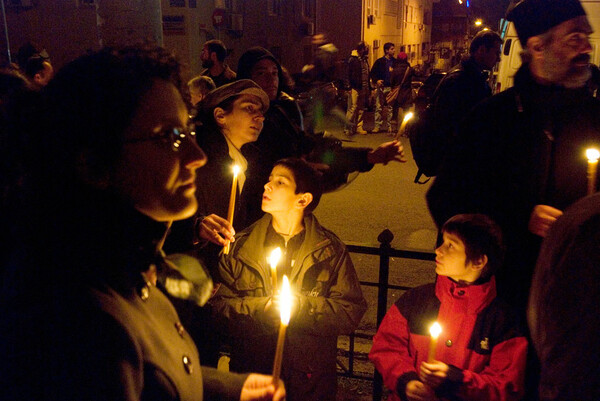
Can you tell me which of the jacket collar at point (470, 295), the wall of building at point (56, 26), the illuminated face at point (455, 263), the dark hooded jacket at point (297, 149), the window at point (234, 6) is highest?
the window at point (234, 6)

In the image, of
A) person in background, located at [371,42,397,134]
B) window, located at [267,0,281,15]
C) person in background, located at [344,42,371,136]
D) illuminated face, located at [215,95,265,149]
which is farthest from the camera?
window, located at [267,0,281,15]

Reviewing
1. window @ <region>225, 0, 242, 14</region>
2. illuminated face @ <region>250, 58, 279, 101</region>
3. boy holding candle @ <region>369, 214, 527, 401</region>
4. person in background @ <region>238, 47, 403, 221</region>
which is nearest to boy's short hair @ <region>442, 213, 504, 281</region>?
boy holding candle @ <region>369, 214, 527, 401</region>

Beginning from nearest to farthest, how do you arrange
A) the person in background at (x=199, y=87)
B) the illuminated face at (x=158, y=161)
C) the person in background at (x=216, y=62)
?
the illuminated face at (x=158, y=161), the person in background at (x=199, y=87), the person in background at (x=216, y=62)

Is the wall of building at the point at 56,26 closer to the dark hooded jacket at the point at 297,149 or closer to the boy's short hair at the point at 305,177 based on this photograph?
the dark hooded jacket at the point at 297,149

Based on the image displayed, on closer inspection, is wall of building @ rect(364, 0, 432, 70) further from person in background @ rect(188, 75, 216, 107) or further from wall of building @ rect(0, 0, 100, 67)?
person in background @ rect(188, 75, 216, 107)

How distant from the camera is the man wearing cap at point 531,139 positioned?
2602 millimetres

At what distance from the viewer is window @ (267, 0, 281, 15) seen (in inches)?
897

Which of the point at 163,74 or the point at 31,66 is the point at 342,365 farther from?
the point at 31,66

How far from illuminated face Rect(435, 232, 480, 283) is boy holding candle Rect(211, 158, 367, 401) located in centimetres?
56

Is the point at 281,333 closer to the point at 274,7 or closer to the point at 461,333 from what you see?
the point at 461,333

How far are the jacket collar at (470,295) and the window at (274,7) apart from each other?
2177 cm

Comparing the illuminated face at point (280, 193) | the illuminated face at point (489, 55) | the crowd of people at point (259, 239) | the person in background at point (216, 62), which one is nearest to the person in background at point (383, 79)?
the person in background at point (216, 62)

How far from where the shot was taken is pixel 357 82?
14578mm

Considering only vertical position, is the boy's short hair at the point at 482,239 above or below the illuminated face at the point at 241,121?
below
